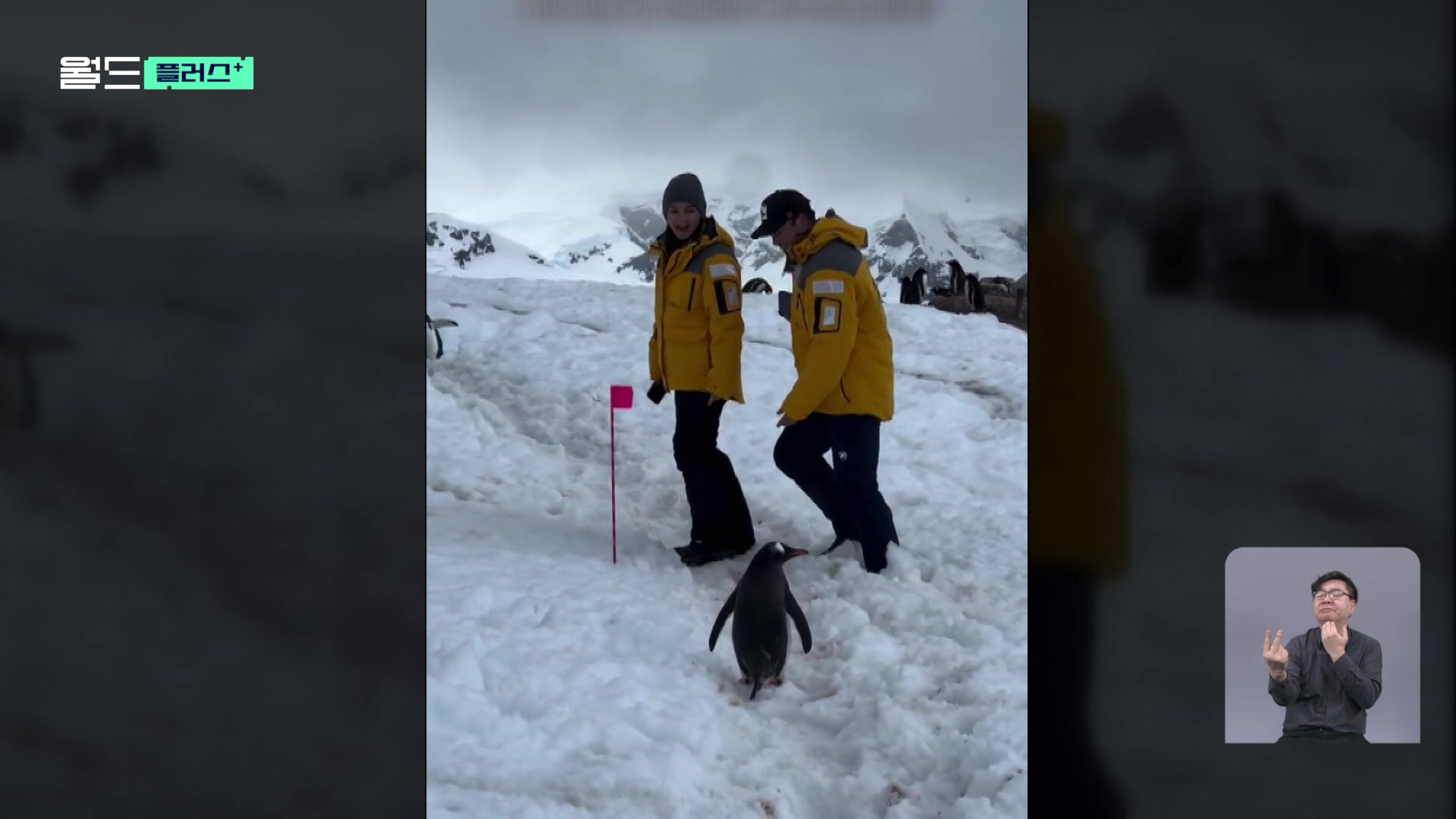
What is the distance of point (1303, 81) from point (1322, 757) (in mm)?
1530

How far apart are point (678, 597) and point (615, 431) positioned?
41 cm

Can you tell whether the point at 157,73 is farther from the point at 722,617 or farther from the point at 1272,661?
the point at 1272,661

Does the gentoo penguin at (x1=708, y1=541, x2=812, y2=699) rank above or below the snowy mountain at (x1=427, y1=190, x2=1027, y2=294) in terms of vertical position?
below

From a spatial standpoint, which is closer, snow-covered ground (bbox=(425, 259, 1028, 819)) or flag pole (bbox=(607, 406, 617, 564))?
snow-covered ground (bbox=(425, 259, 1028, 819))

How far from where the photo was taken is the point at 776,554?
8.61 feet

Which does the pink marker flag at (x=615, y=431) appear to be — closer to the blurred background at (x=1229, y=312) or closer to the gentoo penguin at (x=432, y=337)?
the gentoo penguin at (x=432, y=337)

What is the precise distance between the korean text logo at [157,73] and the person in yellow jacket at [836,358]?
4.01 feet

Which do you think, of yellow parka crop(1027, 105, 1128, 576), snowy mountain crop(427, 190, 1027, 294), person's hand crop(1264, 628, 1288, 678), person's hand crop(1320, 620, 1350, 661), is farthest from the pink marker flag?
person's hand crop(1320, 620, 1350, 661)

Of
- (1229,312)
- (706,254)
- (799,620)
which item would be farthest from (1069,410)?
(706,254)

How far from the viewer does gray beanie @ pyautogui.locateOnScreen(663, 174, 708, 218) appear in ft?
8.39

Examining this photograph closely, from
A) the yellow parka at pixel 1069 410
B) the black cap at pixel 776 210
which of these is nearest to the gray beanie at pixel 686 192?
the black cap at pixel 776 210

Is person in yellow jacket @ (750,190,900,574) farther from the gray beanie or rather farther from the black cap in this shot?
the gray beanie

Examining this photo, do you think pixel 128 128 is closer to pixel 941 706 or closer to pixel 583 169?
pixel 583 169

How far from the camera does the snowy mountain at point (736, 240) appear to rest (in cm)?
256
